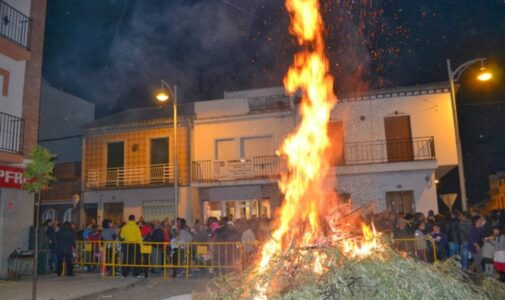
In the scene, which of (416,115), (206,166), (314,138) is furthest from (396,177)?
(206,166)

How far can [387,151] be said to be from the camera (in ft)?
67.6

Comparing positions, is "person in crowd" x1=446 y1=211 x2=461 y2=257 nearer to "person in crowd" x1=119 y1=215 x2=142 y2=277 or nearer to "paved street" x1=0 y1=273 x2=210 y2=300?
"paved street" x1=0 y1=273 x2=210 y2=300

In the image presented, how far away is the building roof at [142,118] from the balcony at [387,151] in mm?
8750

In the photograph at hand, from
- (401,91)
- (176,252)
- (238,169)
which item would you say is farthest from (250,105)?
(176,252)

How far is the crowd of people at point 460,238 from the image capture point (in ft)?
38.2

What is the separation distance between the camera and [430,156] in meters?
19.8

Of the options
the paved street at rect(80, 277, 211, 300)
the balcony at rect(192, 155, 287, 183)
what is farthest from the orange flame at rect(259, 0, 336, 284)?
the balcony at rect(192, 155, 287, 183)

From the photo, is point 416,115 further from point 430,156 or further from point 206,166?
point 206,166

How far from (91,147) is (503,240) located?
21.1 metres

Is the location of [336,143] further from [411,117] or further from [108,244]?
[108,244]

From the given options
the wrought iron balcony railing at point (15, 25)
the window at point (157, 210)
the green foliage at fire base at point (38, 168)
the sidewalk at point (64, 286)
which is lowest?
the sidewalk at point (64, 286)

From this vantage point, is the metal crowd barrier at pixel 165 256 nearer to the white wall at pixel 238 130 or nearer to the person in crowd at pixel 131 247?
the person in crowd at pixel 131 247

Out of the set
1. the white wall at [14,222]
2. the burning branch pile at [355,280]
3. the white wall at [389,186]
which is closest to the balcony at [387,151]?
the white wall at [389,186]

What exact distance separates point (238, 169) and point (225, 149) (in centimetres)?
145
